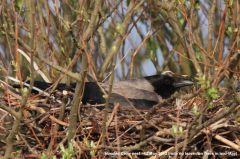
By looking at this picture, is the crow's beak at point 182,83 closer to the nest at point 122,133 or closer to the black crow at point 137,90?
the black crow at point 137,90

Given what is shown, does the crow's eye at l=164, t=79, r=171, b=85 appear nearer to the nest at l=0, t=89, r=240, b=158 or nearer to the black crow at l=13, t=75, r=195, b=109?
the black crow at l=13, t=75, r=195, b=109

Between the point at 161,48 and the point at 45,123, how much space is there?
419 centimetres

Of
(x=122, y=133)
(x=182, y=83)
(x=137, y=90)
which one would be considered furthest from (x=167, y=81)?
(x=122, y=133)

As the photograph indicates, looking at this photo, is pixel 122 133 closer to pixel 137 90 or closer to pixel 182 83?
pixel 137 90

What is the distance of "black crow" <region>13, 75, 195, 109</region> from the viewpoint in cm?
530

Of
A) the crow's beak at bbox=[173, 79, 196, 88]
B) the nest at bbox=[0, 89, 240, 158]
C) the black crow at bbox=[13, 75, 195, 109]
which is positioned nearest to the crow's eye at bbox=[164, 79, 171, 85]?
the black crow at bbox=[13, 75, 195, 109]

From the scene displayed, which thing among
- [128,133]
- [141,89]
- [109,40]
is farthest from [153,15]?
[128,133]

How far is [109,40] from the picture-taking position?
862 centimetres

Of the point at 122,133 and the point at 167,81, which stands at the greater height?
the point at 167,81

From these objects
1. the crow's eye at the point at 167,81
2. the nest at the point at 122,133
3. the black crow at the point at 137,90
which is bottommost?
the nest at the point at 122,133

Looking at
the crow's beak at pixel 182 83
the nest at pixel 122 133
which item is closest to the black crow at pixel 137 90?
the crow's beak at pixel 182 83

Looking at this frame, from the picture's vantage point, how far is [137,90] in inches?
220

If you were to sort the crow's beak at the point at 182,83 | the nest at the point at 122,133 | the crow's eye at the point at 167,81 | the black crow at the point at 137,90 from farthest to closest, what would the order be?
the crow's eye at the point at 167,81
the crow's beak at the point at 182,83
the black crow at the point at 137,90
the nest at the point at 122,133

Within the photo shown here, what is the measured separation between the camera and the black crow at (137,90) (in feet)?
17.4
